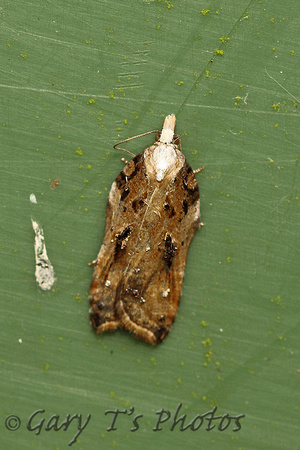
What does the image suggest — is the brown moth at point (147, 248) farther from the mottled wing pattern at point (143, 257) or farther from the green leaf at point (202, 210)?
the green leaf at point (202, 210)

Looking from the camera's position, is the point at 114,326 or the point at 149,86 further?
the point at 149,86

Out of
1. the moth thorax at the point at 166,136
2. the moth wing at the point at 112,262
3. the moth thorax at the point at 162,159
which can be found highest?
the moth thorax at the point at 166,136

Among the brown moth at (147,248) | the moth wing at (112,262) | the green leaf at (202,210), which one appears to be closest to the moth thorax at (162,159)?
the brown moth at (147,248)

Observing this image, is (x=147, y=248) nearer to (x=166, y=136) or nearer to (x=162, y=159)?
(x=162, y=159)

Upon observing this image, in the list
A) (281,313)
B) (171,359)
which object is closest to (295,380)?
(281,313)

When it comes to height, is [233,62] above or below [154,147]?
above

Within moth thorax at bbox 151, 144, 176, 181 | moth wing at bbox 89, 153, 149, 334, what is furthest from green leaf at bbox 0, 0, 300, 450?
moth thorax at bbox 151, 144, 176, 181

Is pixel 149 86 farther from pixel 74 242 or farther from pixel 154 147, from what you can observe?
pixel 74 242

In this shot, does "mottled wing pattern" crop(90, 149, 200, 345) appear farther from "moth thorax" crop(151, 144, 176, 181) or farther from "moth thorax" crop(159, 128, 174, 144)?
"moth thorax" crop(159, 128, 174, 144)
